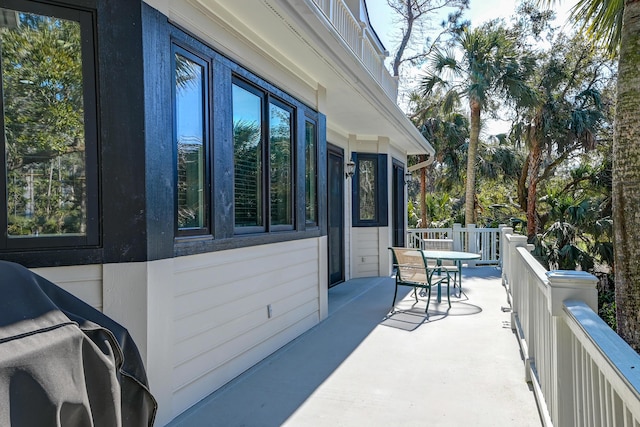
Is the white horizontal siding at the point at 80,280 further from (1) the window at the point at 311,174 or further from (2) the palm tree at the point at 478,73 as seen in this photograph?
(2) the palm tree at the point at 478,73

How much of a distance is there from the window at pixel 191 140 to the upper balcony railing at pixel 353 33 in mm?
1635

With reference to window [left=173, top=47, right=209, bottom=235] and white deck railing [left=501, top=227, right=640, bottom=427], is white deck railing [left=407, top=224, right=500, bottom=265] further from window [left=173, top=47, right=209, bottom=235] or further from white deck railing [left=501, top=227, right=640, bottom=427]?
window [left=173, top=47, right=209, bottom=235]

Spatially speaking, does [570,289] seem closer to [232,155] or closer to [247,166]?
[232,155]

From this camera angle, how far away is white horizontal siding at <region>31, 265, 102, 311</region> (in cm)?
225

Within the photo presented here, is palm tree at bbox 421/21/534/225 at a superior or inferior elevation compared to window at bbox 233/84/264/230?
superior

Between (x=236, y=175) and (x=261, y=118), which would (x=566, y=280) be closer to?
(x=236, y=175)

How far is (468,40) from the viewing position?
1198 cm

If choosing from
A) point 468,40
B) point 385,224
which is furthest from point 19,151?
point 468,40

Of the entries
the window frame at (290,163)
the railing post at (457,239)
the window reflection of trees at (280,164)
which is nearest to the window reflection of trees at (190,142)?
the window frame at (290,163)

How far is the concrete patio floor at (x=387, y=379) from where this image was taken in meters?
2.82

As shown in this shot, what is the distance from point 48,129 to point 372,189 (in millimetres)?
6940

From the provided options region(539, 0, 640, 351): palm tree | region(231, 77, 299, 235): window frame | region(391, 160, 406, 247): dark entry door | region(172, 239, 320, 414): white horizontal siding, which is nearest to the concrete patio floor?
region(172, 239, 320, 414): white horizontal siding

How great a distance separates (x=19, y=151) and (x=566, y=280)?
2.79 metres

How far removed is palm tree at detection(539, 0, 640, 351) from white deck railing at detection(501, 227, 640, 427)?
40.9 inches
